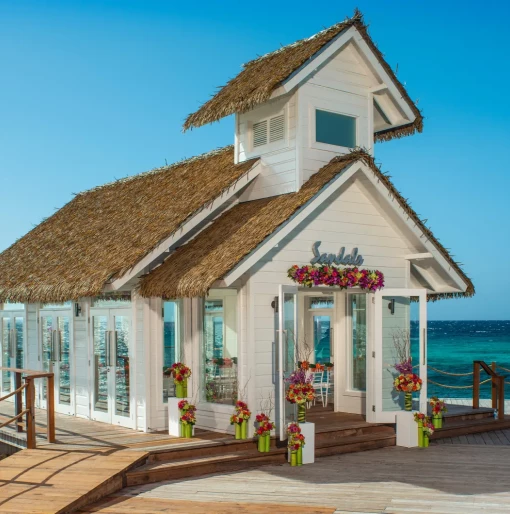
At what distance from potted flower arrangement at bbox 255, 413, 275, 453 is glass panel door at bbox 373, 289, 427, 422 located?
2.38 metres

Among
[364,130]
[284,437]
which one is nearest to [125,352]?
[284,437]

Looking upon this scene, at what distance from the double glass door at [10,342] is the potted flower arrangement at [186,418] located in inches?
223

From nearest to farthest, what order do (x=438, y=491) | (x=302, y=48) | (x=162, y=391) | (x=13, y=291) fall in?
(x=438, y=491)
(x=162, y=391)
(x=302, y=48)
(x=13, y=291)

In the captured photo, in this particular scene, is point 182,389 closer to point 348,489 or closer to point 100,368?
point 100,368

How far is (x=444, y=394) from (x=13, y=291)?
3510 centimetres

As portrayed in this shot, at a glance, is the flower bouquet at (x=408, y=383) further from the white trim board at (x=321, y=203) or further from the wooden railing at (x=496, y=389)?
the wooden railing at (x=496, y=389)

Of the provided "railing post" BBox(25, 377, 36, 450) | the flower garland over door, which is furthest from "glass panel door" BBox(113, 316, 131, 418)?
the flower garland over door

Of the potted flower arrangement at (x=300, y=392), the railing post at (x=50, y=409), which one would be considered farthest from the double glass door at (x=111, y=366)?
the potted flower arrangement at (x=300, y=392)

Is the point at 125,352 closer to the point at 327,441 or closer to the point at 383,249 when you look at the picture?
the point at 327,441

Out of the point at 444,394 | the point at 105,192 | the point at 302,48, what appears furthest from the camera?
the point at 444,394

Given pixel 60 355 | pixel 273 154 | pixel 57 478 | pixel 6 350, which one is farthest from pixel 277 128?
pixel 6 350

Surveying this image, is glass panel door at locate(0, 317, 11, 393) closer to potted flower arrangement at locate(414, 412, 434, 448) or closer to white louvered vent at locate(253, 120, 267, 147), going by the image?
white louvered vent at locate(253, 120, 267, 147)

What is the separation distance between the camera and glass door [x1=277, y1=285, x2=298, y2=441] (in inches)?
443

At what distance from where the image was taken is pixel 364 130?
13.3 meters
